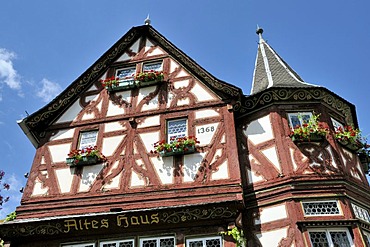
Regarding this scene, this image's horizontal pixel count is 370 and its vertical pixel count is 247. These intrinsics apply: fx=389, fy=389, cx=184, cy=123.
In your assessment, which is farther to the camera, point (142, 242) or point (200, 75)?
point (200, 75)

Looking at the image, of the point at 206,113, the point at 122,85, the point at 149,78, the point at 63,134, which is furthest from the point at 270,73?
the point at 63,134

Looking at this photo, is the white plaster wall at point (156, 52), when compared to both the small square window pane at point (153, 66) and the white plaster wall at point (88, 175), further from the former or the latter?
the white plaster wall at point (88, 175)

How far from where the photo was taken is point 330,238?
10242 millimetres

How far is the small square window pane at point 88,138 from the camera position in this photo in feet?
44.9

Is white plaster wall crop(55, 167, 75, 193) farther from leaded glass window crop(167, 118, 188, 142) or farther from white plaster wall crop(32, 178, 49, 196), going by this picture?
leaded glass window crop(167, 118, 188, 142)

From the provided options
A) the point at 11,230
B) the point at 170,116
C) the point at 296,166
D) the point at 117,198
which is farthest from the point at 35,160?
the point at 296,166

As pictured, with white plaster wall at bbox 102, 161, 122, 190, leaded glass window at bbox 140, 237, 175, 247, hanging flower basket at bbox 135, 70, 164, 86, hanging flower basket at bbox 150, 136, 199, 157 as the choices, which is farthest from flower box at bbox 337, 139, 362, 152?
white plaster wall at bbox 102, 161, 122, 190

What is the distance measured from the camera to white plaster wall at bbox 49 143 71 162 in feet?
44.0

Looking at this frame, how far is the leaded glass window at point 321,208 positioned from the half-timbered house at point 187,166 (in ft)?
0.09

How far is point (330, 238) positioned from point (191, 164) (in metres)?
4.44

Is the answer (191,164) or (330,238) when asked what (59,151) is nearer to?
(191,164)

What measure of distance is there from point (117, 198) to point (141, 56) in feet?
21.3

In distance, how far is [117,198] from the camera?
1190 centimetres

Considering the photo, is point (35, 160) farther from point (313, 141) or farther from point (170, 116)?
point (313, 141)
